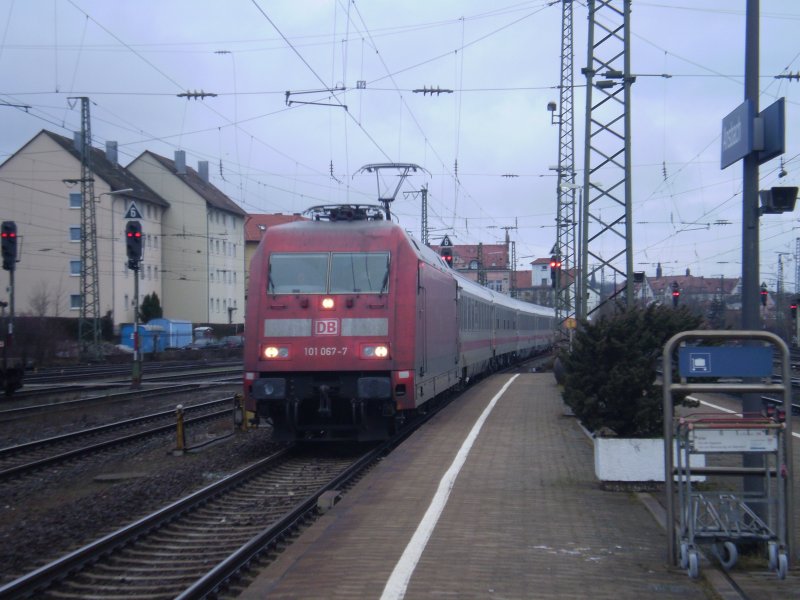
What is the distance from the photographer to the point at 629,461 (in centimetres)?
953

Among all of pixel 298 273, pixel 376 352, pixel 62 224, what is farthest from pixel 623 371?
pixel 62 224

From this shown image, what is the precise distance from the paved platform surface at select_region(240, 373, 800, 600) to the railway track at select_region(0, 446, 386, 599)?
515 millimetres

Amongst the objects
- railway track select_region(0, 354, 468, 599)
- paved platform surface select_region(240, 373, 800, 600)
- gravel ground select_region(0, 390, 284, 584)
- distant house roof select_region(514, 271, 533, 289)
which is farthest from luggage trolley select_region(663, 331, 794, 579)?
distant house roof select_region(514, 271, 533, 289)

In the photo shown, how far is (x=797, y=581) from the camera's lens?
20.6ft

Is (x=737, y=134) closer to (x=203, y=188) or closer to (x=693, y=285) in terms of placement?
(x=203, y=188)

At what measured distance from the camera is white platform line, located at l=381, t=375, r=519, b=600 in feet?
19.6

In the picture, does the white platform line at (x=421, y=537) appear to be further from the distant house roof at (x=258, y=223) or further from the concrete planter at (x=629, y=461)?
the distant house roof at (x=258, y=223)

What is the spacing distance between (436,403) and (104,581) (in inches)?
555

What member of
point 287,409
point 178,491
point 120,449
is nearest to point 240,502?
point 178,491

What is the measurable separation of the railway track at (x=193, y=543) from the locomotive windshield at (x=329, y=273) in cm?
286

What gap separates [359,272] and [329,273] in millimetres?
462

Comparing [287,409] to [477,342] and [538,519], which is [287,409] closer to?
[538,519]

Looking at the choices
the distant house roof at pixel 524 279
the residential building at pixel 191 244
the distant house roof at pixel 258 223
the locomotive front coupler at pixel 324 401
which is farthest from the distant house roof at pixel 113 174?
the distant house roof at pixel 524 279

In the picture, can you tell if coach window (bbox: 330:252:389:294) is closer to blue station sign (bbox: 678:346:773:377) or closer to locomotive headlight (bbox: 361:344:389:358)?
locomotive headlight (bbox: 361:344:389:358)
